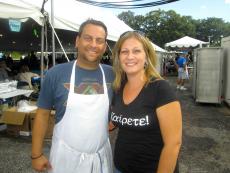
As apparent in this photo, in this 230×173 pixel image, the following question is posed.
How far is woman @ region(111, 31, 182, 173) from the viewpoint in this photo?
1.82 meters

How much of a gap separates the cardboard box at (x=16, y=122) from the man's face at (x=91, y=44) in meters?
3.85

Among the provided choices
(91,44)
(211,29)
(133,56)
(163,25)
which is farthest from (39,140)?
(211,29)

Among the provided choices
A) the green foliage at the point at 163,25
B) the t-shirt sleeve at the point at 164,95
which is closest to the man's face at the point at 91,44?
the t-shirt sleeve at the point at 164,95

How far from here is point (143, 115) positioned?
1.88m

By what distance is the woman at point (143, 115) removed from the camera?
5.98 ft

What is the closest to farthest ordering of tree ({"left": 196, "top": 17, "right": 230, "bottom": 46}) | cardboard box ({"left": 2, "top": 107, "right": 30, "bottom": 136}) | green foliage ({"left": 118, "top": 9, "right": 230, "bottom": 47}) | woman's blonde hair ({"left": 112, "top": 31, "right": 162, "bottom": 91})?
1. woman's blonde hair ({"left": 112, "top": 31, "right": 162, "bottom": 91})
2. cardboard box ({"left": 2, "top": 107, "right": 30, "bottom": 136})
3. green foliage ({"left": 118, "top": 9, "right": 230, "bottom": 47})
4. tree ({"left": 196, "top": 17, "right": 230, "bottom": 46})

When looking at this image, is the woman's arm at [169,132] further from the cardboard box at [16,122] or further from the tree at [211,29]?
the tree at [211,29]

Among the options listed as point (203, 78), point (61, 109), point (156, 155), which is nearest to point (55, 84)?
point (61, 109)

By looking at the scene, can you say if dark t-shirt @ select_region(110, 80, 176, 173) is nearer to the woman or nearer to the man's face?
the woman

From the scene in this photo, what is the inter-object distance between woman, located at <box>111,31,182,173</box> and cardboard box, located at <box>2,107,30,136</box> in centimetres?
399

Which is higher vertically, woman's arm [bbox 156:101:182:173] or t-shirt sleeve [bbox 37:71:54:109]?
t-shirt sleeve [bbox 37:71:54:109]

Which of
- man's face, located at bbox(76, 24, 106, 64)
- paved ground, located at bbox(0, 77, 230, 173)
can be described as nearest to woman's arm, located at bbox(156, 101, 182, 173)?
man's face, located at bbox(76, 24, 106, 64)

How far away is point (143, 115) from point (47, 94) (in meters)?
0.79

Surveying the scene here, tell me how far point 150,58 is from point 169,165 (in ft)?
2.34
